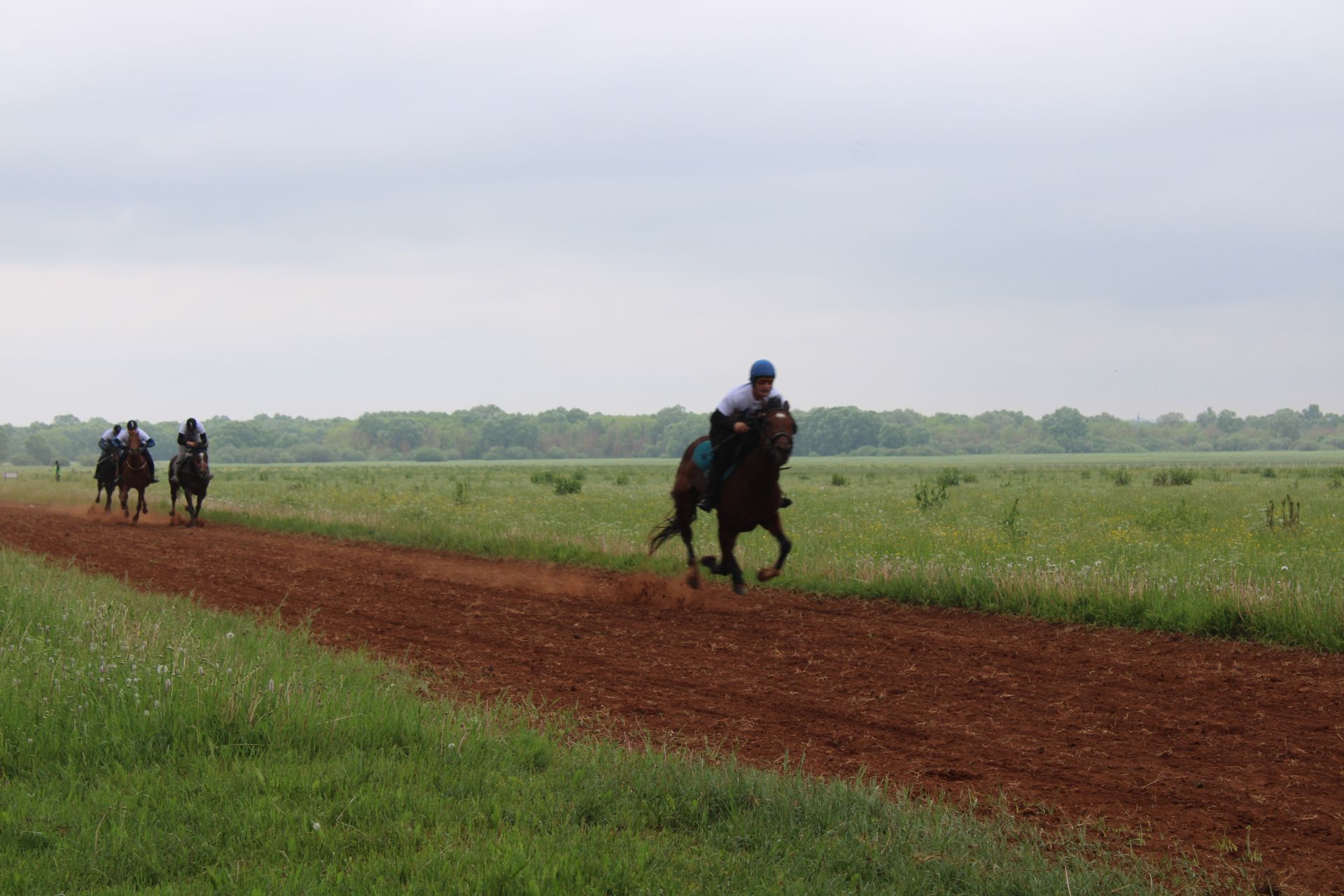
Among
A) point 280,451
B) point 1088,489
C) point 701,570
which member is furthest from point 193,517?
point 280,451

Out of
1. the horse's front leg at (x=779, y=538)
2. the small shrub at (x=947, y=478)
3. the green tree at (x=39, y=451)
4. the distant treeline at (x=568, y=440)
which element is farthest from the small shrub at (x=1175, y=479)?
the green tree at (x=39, y=451)

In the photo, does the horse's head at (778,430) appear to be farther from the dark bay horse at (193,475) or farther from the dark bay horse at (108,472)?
the dark bay horse at (108,472)

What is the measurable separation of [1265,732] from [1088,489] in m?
34.7

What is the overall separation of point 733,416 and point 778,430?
138 cm

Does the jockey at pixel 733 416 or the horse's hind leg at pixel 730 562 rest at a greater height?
the jockey at pixel 733 416

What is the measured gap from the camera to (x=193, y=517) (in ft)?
86.7

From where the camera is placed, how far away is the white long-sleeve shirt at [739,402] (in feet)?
42.1

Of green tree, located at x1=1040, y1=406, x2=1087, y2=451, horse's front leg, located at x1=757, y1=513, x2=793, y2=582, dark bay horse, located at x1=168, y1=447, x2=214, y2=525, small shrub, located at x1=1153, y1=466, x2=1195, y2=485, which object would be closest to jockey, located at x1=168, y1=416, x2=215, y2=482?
dark bay horse, located at x1=168, y1=447, x2=214, y2=525

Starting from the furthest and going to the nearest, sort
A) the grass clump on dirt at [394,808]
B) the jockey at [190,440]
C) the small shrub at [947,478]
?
the small shrub at [947,478] → the jockey at [190,440] → the grass clump on dirt at [394,808]

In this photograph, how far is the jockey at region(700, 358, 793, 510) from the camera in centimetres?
1262

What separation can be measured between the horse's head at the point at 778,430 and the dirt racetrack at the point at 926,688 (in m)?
2.04

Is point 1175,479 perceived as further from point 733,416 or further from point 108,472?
point 108,472

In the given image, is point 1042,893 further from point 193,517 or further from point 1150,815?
point 193,517

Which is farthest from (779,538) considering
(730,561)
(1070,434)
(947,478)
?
(1070,434)
